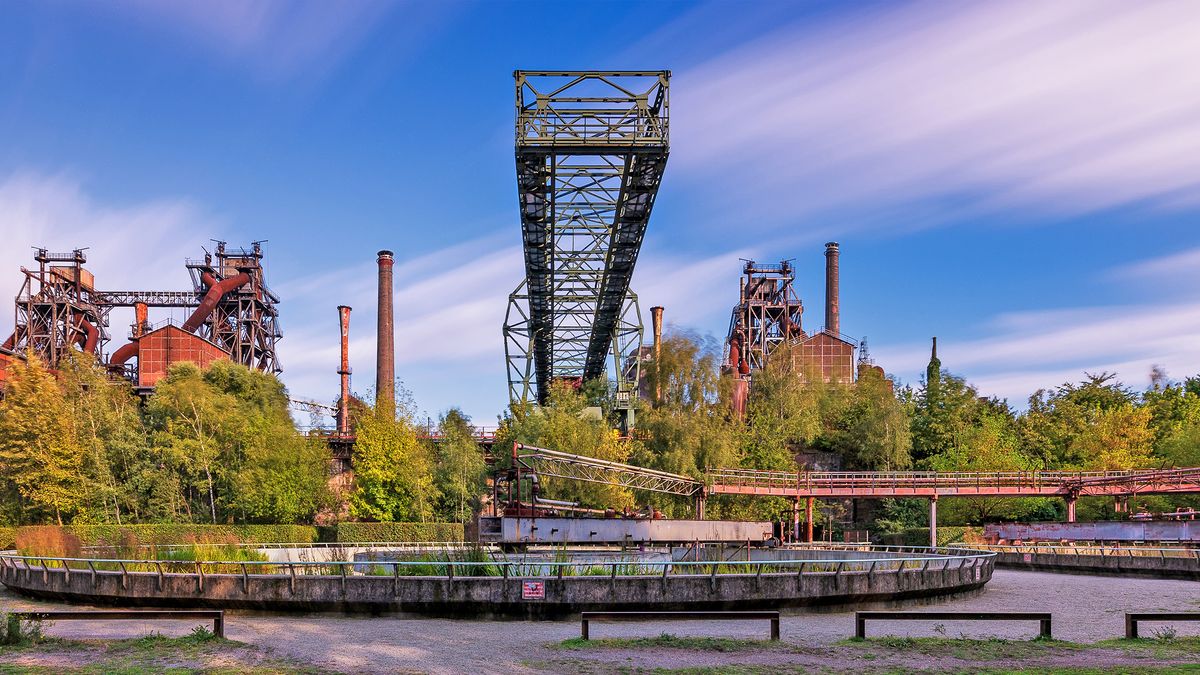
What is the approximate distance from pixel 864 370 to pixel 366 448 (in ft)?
157

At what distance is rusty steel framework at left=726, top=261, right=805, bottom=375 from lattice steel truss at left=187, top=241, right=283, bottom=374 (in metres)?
41.1

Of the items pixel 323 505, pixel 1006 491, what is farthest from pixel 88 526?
pixel 1006 491

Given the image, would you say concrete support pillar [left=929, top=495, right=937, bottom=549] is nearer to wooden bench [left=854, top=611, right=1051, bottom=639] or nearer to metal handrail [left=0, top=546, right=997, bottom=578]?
metal handrail [left=0, top=546, right=997, bottom=578]

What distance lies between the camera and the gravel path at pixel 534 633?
40.5 feet

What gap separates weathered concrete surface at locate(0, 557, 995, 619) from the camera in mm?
17812

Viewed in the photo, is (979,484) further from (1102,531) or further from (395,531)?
(395,531)

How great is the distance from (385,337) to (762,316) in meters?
36.5

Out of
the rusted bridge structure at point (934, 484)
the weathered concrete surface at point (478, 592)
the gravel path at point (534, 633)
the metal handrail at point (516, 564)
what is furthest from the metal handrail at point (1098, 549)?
the weathered concrete surface at point (478, 592)

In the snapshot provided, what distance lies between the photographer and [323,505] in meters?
56.9

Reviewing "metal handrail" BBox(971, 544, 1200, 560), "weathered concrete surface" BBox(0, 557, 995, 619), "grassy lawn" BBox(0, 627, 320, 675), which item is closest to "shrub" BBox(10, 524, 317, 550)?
"weathered concrete surface" BBox(0, 557, 995, 619)

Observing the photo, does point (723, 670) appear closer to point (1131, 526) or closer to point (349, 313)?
point (1131, 526)

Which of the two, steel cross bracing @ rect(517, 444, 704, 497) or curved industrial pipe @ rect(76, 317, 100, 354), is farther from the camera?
curved industrial pipe @ rect(76, 317, 100, 354)

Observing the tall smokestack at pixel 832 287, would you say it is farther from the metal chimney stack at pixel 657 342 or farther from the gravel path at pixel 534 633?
the gravel path at pixel 534 633

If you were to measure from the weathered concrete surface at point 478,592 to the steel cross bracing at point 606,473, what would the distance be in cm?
1424
